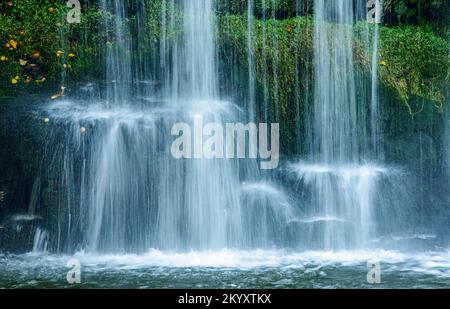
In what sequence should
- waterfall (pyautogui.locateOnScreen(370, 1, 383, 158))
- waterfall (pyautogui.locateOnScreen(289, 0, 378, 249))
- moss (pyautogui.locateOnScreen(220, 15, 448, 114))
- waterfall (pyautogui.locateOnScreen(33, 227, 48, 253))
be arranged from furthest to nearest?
moss (pyautogui.locateOnScreen(220, 15, 448, 114))
waterfall (pyautogui.locateOnScreen(370, 1, 383, 158))
waterfall (pyautogui.locateOnScreen(289, 0, 378, 249))
waterfall (pyautogui.locateOnScreen(33, 227, 48, 253))

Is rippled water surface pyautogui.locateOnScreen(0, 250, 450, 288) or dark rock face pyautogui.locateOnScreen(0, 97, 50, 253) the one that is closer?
rippled water surface pyautogui.locateOnScreen(0, 250, 450, 288)

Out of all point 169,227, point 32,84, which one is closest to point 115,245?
point 169,227

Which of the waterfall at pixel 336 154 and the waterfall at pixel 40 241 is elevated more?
the waterfall at pixel 336 154

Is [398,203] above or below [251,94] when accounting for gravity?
below

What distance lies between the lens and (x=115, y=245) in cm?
893

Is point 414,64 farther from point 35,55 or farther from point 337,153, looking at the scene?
point 35,55

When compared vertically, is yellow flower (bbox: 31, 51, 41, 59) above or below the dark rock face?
above

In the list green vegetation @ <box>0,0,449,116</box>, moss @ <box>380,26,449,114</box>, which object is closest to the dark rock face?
green vegetation @ <box>0,0,449,116</box>

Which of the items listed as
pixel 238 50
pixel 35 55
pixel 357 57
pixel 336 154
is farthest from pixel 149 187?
pixel 357 57

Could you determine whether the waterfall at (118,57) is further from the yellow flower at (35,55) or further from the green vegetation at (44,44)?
the yellow flower at (35,55)

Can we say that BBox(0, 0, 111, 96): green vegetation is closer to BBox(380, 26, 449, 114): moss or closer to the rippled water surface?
the rippled water surface

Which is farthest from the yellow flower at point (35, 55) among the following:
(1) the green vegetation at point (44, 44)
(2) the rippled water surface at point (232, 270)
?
(2) the rippled water surface at point (232, 270)
